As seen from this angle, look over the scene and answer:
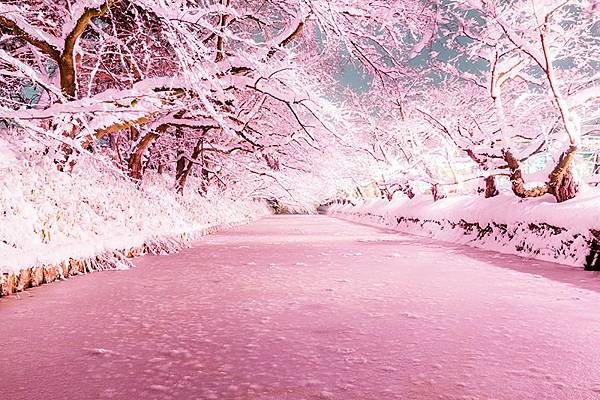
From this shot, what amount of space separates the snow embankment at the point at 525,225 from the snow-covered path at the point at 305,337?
141cm

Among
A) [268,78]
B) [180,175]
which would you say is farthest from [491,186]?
[180,175]

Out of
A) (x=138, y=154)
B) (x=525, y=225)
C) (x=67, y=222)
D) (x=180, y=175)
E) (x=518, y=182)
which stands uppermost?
(x=138, y=154)

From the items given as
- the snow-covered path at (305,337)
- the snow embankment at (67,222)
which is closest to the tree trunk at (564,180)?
the snow-covered path at (305,337)

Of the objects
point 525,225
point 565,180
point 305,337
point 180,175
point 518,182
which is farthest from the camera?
point 180,175

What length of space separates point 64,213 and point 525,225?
29.3ft

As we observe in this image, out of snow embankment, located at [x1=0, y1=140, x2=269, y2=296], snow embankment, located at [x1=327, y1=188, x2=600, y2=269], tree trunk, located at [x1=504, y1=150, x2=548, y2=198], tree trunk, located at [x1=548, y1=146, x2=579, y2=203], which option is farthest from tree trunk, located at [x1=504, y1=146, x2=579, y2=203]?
snow embankment, located at [x1=0, y1=140, x2=269, y2=296]

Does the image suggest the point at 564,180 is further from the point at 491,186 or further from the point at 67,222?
the point at 67,222

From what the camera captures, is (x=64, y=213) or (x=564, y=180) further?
(x=564, y=180)

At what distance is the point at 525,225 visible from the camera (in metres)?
10.3

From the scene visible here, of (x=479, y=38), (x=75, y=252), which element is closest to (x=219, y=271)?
(x=75, y=252)

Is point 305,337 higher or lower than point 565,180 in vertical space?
lower

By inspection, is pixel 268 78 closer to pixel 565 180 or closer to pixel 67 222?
pixel 67 222

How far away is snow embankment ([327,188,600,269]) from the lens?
26.5ft

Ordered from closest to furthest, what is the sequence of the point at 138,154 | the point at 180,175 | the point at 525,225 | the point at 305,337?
1. the point at 305,337
2. the point at 525,225
3. the point at 138,154
4. the point at 180,175
